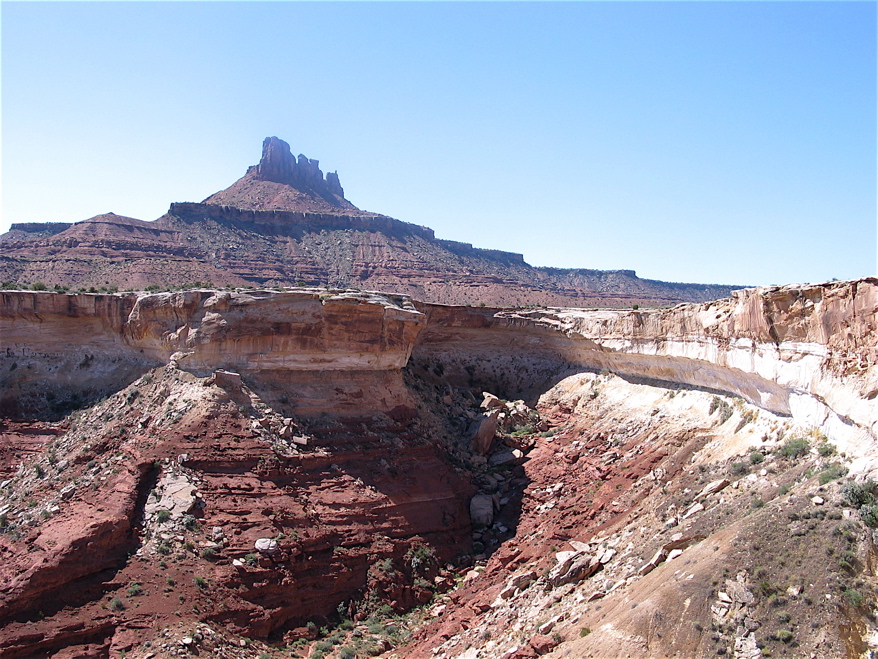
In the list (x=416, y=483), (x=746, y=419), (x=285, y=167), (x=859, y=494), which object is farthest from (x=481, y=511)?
(x=285, y=167)

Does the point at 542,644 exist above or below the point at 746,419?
below

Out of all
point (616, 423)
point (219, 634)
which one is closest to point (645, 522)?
point (616, 423)

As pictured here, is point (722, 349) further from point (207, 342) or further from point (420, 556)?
point (207, 342)

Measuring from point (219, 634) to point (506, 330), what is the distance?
27.5m

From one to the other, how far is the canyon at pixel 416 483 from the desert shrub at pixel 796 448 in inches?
3.2

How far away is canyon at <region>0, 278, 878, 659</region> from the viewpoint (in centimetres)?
1490

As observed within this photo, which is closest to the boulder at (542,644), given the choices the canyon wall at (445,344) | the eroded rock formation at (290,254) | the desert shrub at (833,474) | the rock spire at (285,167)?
the desert shrub at (833,474)

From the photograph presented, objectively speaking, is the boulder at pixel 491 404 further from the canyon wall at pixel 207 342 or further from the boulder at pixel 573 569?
the boulder at pixel 573 569

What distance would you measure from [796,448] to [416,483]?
1482 cm

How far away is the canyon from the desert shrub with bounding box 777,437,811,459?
0.08 meters

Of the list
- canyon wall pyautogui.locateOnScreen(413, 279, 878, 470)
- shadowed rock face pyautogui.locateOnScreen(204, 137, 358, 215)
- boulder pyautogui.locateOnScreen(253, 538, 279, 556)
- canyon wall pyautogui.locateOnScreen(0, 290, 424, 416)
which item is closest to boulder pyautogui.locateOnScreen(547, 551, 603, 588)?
canyon wall pyautogui.locateOnScreen(413, 279, 878, 470)

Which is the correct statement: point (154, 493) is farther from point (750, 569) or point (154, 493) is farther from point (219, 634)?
point (750, 569)

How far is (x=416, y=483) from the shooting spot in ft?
90.7

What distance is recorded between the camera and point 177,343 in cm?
2944
